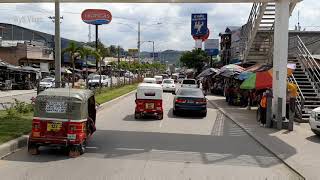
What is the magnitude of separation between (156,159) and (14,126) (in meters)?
6.22

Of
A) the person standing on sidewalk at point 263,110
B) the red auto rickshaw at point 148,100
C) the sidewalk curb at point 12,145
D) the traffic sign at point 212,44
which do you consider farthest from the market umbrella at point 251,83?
the traffic sign at point 212,44

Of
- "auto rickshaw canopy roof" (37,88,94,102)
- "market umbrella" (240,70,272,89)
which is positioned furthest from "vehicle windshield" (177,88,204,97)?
"auto rickshaw canopy roof" (37,88,94,102)

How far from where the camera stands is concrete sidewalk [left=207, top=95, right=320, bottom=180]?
40.0 ft

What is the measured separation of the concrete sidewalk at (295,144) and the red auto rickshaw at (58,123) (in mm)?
5408

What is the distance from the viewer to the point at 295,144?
52.5 feet

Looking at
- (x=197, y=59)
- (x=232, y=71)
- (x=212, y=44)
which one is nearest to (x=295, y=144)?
(x=232, y=71)

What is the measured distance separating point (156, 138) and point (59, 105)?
16.4ft

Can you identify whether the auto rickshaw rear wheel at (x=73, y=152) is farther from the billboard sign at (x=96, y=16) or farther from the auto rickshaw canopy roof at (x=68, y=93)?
the billboard sign at (x=96, y=16)

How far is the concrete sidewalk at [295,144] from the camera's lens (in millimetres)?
12180

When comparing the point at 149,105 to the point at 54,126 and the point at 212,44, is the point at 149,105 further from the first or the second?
the point at 212,44

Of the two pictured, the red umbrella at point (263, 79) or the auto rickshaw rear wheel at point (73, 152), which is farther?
the red umbrella at point (263, 79)

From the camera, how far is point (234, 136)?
734 inches

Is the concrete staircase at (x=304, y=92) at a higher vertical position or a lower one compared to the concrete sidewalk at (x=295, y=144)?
higher

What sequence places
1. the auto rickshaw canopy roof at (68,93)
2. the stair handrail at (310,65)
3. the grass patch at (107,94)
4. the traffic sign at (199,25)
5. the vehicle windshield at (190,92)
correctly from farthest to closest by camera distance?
the traffic sign at (199,25) → the grass patch at (107,94) → the stair handrail at (310,65) → the vehicle windshield at (190,92) → the auto rickshaw canopy roof at (68,93)
